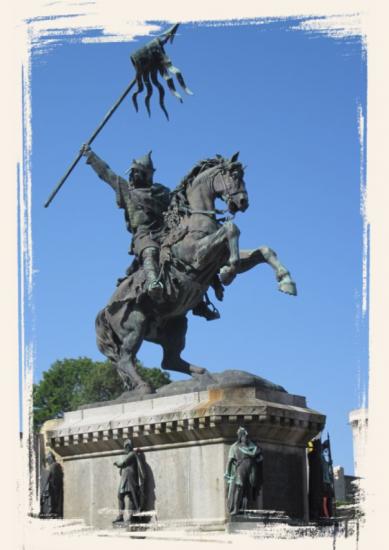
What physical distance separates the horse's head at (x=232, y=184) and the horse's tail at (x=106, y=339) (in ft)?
10.3

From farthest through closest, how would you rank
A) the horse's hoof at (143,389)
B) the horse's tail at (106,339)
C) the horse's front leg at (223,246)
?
the horse's tail at (106,339), the horse's hoof at (143,389), the horse's front leg at (223,246)

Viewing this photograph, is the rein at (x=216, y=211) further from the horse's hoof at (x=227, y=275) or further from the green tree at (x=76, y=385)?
the green tree at (x=76, y=385)

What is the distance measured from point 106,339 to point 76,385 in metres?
42.9

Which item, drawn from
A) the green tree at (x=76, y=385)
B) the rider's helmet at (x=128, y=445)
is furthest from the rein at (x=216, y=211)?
the green tree at (x=76, y=385)

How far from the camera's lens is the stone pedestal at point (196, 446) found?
17.4m

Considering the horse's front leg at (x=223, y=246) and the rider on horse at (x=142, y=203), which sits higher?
the rider on horse at (x=142, y=203)

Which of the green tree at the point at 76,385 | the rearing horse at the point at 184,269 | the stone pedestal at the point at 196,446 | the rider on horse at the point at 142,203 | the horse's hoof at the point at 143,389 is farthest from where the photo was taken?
the green tree at the point at 76,385

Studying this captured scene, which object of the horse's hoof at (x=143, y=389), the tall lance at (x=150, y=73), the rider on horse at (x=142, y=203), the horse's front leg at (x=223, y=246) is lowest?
the horse's hoof at (x=143, y=389)

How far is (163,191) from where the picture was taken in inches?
824

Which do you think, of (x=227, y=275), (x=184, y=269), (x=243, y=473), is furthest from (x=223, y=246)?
(x=243, y=473)

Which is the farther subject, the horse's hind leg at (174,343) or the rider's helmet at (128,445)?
the horse's hind leg at (174,343)

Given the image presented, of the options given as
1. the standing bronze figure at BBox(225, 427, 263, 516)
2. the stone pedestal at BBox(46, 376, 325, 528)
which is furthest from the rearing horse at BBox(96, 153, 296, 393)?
the standing bronze figure at BBox(225, 427, 263, 516)

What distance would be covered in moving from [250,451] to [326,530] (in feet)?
7.06

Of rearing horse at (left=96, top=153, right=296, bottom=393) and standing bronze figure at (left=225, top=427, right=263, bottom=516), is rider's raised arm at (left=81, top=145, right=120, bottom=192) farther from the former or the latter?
standing bronze figure at (left=225, top=427, right=263, bottom=516)
